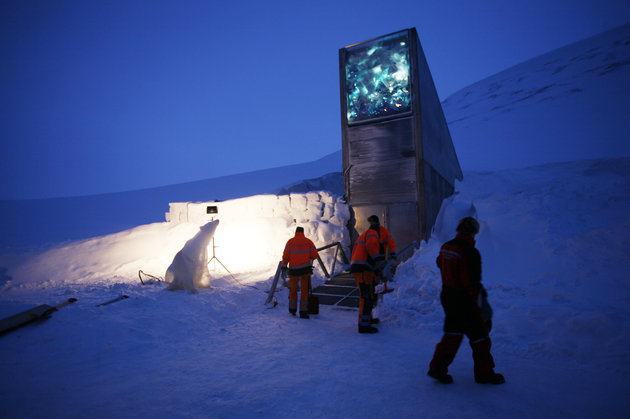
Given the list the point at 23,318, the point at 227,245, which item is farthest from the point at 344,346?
the point at 227,245

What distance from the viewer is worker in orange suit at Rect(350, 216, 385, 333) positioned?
4656 millimetres

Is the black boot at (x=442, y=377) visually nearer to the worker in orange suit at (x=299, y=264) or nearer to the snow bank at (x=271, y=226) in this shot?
the worker in orange suit at (x=299, y=264)

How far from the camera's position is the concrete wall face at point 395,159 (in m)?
9.45

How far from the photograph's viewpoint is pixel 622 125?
2033 cm

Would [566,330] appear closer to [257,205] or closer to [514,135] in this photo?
[257,205]

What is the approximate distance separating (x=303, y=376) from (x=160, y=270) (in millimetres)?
8185

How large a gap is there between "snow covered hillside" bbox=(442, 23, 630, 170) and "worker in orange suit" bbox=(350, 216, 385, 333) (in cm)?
1922

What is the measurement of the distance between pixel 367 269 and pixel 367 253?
0.85ft

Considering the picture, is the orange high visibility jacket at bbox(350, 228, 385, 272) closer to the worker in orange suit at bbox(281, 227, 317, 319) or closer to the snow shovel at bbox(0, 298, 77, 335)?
the worker in orange suit at bbox(281, 227, 317, 319)

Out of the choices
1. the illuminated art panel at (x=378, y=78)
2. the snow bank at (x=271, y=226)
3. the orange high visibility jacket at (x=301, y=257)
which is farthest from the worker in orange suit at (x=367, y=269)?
the illuminated art panel at (x=378, y=78)

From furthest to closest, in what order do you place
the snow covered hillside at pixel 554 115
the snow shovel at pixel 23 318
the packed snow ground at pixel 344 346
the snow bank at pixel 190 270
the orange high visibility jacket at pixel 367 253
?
the snow covered hillside at pixel 554 115 < the snow bank at pixel 190 270 < the orange high visibility jacket at pixel 367 253 < the snow shovel at pixel 23 318 < the packed snow ground at pixel 344 346

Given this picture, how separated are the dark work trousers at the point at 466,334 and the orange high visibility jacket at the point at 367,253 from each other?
6.13ft

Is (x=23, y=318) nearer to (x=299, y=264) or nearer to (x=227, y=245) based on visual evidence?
(x=299, y=264)

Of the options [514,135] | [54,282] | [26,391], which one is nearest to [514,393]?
[26,391]
